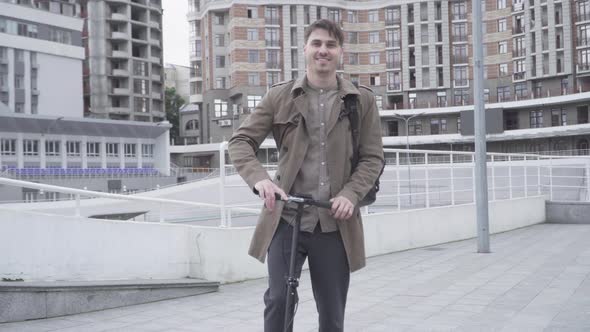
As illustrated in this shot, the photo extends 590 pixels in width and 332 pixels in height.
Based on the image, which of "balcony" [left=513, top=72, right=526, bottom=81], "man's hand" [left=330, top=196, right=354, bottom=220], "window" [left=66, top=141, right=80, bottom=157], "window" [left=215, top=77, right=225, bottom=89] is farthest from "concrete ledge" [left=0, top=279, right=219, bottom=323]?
"window" [left=215, top=77, right=225, bottom=89]

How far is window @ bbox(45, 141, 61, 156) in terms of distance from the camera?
53.9m

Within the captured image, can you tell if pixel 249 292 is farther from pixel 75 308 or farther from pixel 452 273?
pixel 452 273

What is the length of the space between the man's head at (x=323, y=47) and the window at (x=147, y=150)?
199 feet

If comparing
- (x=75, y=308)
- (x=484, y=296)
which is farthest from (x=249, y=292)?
(x=484, y=296)

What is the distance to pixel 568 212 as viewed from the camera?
17.1m

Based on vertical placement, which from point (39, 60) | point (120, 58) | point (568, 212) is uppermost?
point (120, 58)

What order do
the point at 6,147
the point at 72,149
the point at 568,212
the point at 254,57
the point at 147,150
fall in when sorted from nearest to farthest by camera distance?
the point at 568,212
the point at 6,147
the point at 72,149
the point at 147,150
the point at 254,57

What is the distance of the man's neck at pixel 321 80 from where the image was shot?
3.34 metres

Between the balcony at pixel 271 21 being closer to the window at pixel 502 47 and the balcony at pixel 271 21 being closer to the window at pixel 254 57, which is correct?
the window at pixel 254 57

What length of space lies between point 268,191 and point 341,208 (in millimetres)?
347

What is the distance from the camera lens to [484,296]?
7004 millimetres

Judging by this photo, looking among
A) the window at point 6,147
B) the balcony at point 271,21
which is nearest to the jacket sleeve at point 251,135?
the window at point 6,147

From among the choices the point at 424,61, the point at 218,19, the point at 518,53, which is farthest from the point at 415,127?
the point at 218,19

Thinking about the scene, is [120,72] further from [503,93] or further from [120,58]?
[503,93]
